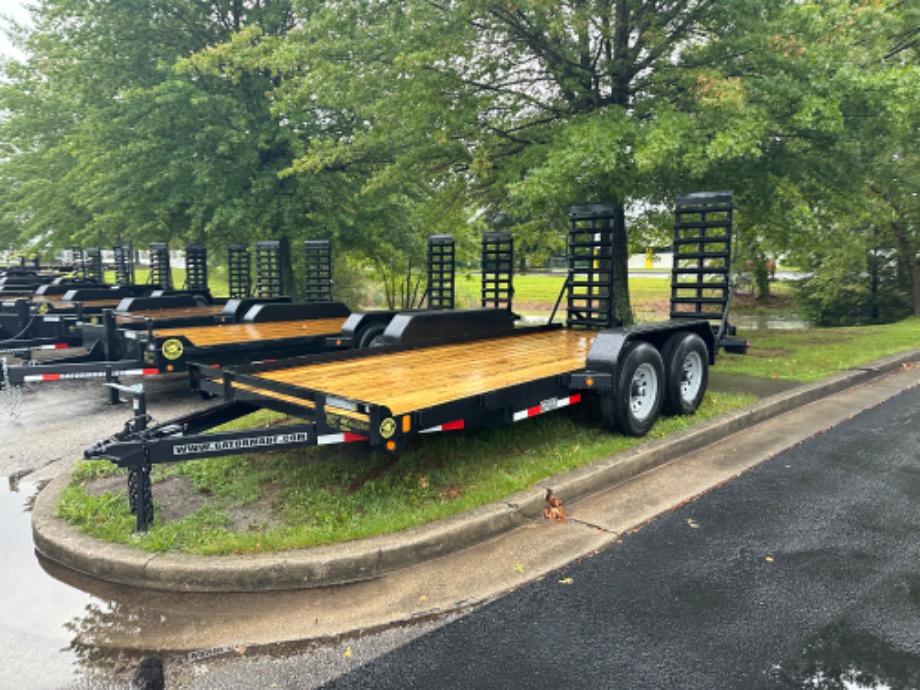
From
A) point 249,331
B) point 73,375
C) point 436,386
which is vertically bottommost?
point 73,375

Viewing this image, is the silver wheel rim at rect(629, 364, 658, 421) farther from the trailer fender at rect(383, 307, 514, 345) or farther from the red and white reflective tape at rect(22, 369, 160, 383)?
the red and white reflective tape at rect(22, 369, 160, 383)

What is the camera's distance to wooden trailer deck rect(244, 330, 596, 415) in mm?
4727

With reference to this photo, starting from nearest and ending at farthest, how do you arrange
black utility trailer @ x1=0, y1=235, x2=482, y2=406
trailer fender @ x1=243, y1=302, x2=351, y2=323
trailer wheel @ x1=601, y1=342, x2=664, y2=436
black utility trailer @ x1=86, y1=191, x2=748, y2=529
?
black utility trailer @ x1=86, y1=191, x2=748, y2=529
trailer wheel @ x1=601, y1=342, x2=664, y2=436
black utility trailer @ x1=0, y1=235, x2=482, y2=406
trailer fender @ x1=243, y1=302, x2=351, y2=323

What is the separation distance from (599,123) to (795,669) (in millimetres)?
7344

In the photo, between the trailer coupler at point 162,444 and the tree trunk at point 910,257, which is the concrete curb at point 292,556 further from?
the tree trunk at point 910,257

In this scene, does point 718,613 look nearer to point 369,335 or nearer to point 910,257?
point 369,335

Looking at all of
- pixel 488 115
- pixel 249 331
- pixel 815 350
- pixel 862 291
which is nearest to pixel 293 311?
pixel 249 331

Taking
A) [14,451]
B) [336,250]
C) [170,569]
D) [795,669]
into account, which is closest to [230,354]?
[14,451]

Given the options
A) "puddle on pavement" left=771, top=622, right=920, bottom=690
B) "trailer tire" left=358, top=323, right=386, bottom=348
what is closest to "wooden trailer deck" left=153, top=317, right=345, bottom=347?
"trailer tire" left=358, top=323, right=386, bottom=348

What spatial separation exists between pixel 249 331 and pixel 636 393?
584 centimetres

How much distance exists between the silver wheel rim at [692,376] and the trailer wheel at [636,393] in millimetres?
688

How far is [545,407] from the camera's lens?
5.22 metres

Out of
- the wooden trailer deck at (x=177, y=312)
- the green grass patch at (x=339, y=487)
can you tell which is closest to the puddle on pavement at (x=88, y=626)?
the green grass patch at (x=339, y=487)

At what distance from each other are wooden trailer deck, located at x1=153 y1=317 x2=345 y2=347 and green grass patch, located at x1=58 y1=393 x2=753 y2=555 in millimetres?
3131
